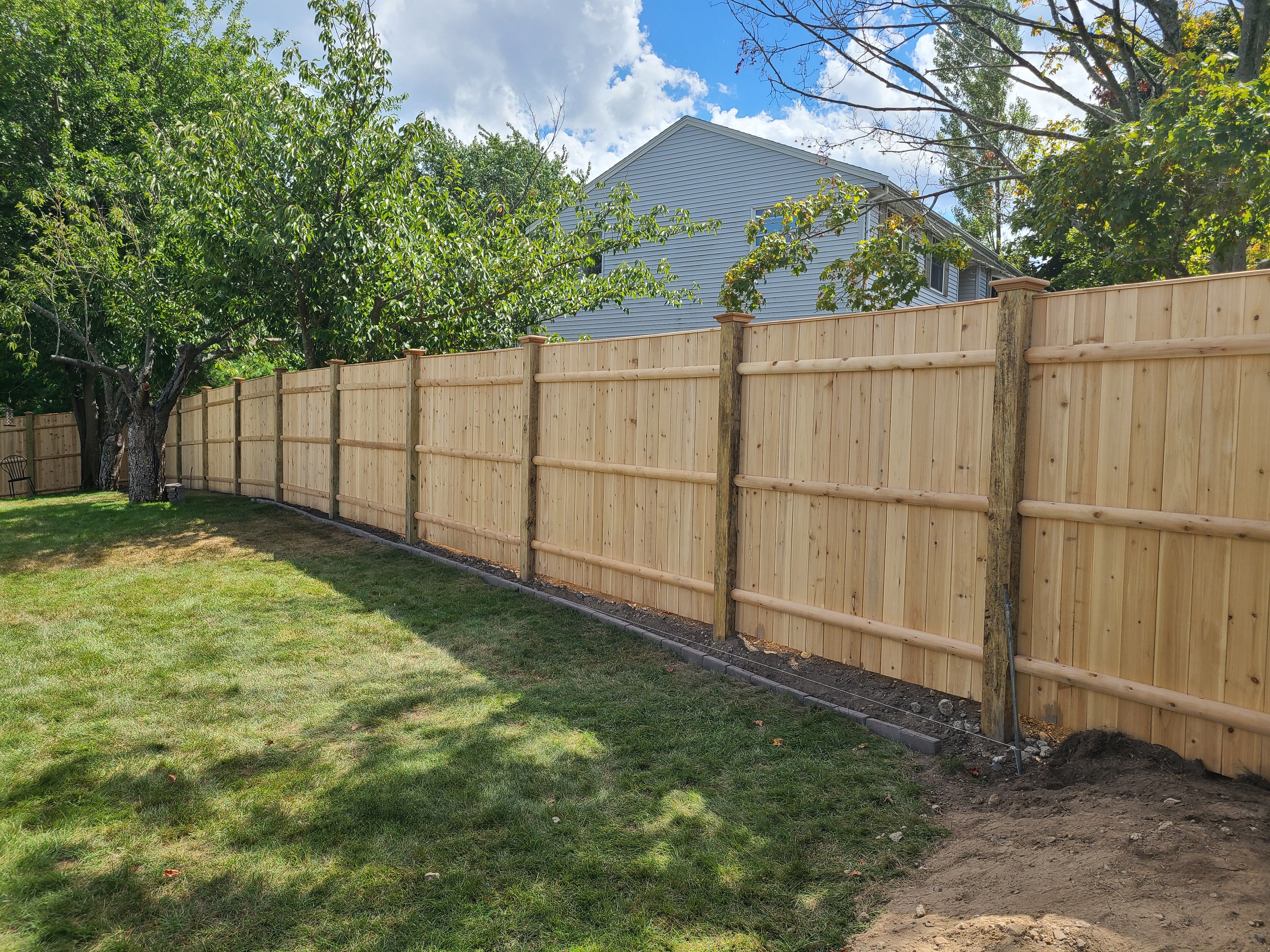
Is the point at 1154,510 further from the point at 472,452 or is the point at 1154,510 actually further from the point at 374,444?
the point at 374,444

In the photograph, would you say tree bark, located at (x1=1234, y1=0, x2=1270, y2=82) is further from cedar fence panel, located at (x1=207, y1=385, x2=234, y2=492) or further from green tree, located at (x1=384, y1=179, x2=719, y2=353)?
cedar fence panel, located at (x1=207, y1=385, x2=234, y2=492)

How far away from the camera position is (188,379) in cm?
1481

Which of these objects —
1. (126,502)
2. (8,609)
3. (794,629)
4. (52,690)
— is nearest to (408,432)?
(8,609)

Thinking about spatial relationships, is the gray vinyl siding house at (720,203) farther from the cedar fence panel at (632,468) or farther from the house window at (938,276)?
the cedar fence panel at (632,468)

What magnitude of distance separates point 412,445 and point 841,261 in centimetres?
500

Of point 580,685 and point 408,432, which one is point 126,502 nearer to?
point 408,432

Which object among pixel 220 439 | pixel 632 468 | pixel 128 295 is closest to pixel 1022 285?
pixel 632 468

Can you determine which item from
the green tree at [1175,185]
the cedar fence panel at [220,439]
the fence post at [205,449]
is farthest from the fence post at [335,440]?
the green tree at [1175,185]

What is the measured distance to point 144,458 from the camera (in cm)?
1383

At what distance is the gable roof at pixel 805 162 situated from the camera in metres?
15.0

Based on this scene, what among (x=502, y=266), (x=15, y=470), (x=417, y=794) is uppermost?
(x=502, y=266)

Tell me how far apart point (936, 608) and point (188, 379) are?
14234 mm

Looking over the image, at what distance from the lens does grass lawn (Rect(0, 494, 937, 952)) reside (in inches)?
108

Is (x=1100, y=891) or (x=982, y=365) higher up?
(x=982, y=365)
